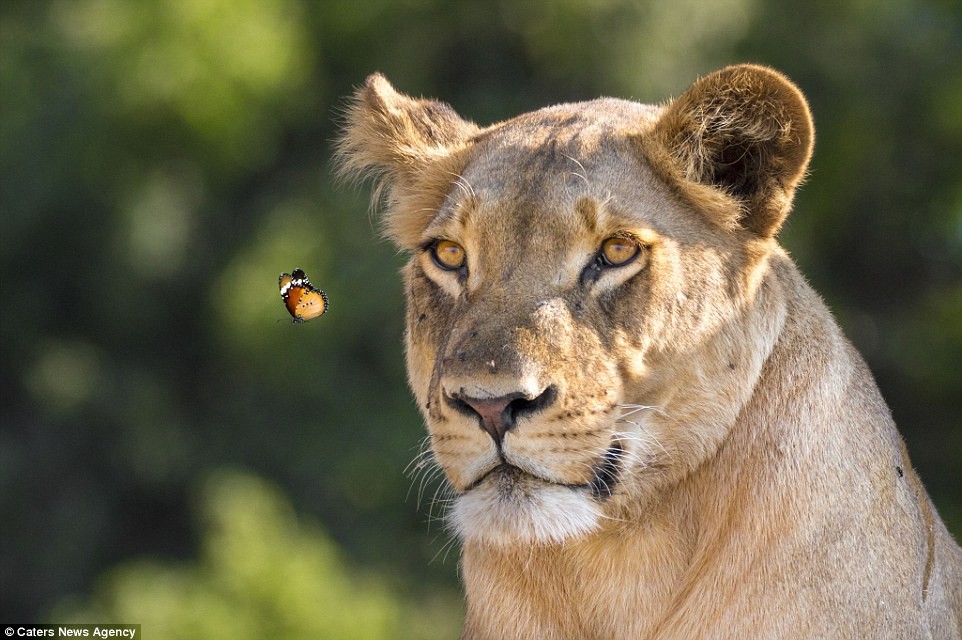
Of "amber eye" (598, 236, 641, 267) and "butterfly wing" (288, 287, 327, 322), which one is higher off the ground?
"butterfly wing" (288, 287, 327, 322)

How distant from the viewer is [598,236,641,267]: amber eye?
12.0 feet

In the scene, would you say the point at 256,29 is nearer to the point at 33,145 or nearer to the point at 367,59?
the point at 367,59

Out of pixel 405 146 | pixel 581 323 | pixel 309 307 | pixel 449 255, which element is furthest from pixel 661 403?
pixel 405 146

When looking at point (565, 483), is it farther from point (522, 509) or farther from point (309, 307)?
point (309, 307)

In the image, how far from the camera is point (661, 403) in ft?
12.1

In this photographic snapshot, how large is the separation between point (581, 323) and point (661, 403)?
29cm

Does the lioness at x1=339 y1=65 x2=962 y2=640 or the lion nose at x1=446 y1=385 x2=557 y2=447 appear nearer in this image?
the lion nose at x1=446 y1=385 x2=557 y2=447

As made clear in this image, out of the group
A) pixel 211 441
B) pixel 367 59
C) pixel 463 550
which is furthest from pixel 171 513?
pixel 463 550

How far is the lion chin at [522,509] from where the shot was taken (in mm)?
3473

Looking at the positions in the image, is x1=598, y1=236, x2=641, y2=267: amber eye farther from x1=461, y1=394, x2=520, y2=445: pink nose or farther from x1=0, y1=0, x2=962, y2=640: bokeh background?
x1=0, y1=0, x2=962, y2=640: bokeh background

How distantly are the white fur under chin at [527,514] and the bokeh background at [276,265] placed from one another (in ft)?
29.1

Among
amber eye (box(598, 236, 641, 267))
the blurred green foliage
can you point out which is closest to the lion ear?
amber eye (box(598, 236, 641, 267))

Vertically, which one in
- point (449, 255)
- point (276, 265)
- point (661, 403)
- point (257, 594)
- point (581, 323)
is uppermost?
point (276, 265)

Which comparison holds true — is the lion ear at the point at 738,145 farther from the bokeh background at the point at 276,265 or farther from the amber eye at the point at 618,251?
the bokeh background at the point at 276,265
